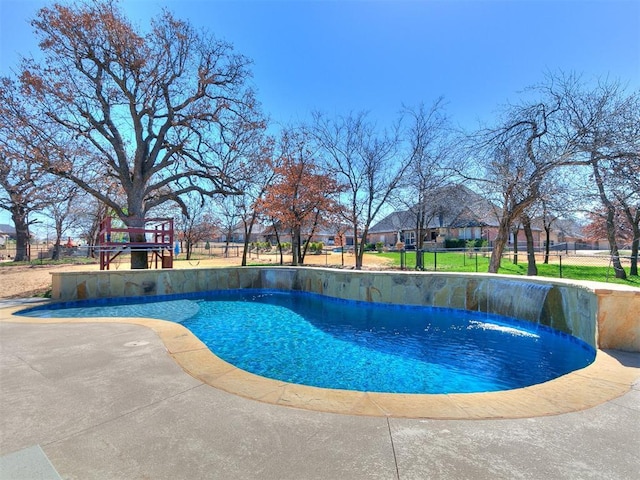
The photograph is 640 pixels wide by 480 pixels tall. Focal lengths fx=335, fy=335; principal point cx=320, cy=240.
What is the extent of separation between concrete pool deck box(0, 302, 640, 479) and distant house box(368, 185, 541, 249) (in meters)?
10.8

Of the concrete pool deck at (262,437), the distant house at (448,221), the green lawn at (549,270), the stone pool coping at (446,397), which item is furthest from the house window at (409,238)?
the concrete pool deck at (262,437)

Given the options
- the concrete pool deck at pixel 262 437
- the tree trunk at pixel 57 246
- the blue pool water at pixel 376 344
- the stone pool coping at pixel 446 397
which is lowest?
the blue pool water at pixel 376 344

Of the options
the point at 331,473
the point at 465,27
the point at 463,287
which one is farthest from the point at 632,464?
the point at 465,27

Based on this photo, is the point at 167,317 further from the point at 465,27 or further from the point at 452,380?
the point at 465,27

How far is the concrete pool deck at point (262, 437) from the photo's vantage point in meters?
1.99

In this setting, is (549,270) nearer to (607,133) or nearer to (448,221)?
(607,133)

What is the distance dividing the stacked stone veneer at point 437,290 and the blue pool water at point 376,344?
0.33 metres

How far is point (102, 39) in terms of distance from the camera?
13.8 m

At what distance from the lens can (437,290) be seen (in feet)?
30.3

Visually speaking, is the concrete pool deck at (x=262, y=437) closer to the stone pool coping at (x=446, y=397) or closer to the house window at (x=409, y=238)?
the stone pool coping at (x=446, y=397)

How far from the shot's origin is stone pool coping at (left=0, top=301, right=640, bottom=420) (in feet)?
8.98

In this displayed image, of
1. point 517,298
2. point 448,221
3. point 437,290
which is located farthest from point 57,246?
point 448,221

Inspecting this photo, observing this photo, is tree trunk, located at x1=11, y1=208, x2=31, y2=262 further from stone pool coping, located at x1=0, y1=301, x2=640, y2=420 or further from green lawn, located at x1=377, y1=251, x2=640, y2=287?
stone pool coping, located at x1=0, y1=301, x2=640, y2=420

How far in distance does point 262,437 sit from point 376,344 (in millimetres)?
4310
